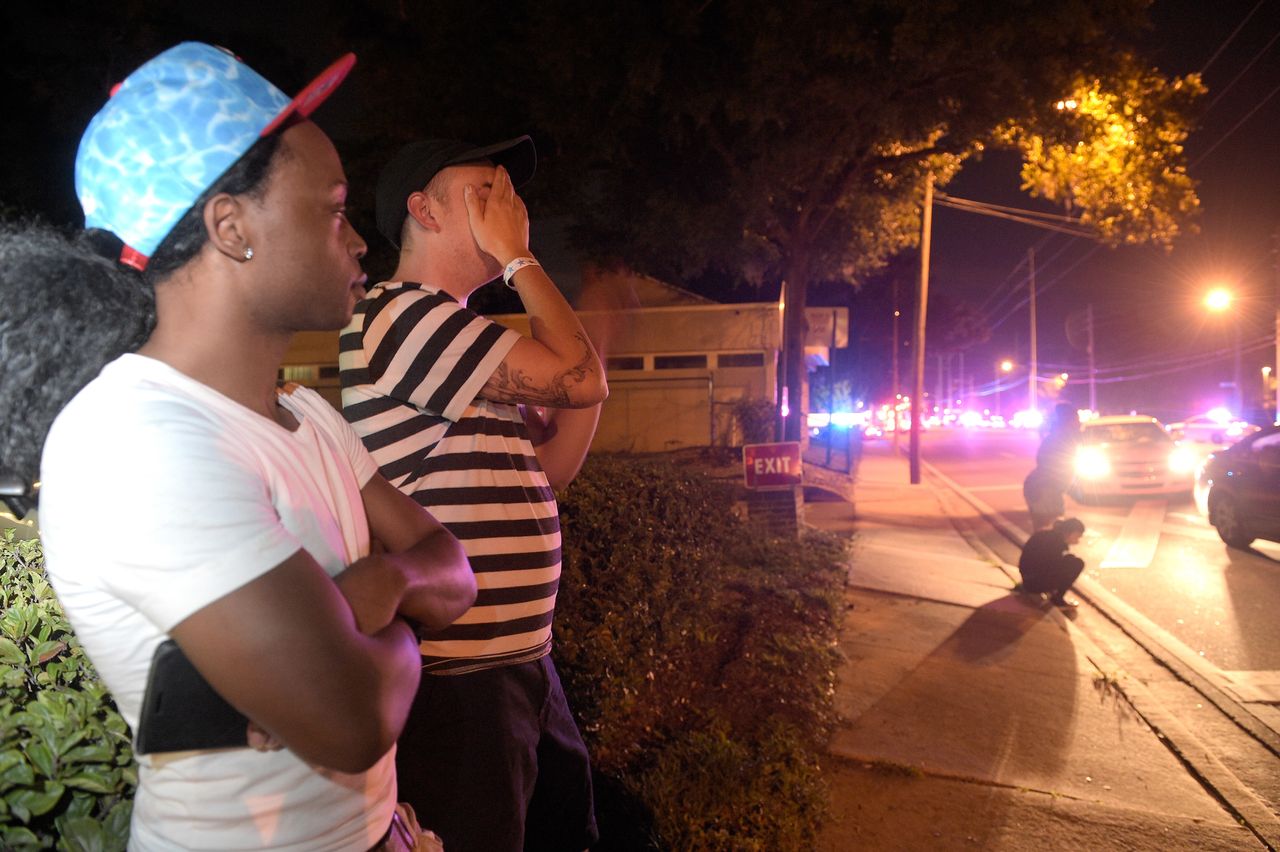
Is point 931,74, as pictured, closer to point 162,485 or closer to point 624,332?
point 624,332

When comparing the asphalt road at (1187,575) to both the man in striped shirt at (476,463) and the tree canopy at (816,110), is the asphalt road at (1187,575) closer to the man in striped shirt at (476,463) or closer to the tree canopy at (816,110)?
the tree canopy at (816,110)

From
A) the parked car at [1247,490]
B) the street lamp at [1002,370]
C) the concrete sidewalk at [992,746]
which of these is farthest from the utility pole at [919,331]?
the street lamp at [1002,370]

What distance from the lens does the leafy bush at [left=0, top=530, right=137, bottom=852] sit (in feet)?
4.00

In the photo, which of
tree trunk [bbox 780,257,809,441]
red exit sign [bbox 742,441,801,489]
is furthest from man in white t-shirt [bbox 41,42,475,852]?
tree trunk [bbox 780,257,809,441]

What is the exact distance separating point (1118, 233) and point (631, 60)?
803 centimetres

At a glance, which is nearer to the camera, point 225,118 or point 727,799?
point 225,118

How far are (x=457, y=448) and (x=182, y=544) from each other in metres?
0.97

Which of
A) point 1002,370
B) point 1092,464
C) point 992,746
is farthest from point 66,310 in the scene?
point 1002,370

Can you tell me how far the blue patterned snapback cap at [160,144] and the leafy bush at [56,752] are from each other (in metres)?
0.73

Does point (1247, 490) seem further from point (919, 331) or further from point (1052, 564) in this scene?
point (919, 331)

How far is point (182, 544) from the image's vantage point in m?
0.92

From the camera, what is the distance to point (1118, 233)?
1308cm

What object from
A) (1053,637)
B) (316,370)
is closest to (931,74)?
(1053,637)

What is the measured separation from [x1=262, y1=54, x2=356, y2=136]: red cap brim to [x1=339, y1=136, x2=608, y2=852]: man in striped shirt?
649 millimetres
